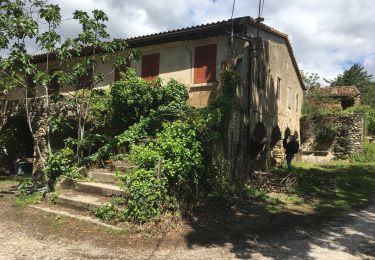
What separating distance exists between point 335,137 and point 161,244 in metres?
20.6

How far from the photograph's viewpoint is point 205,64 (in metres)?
15.1

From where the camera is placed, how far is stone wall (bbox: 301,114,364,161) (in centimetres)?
2440

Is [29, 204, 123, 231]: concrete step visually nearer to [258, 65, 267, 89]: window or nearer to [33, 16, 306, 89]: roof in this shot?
[33, 16, 306, 89]: roof

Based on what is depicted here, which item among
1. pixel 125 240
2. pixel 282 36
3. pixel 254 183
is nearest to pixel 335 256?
pixel 125 240

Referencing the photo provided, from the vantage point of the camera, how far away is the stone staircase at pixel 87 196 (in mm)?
8578

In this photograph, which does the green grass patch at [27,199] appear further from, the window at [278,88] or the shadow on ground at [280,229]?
the window at [278,88]

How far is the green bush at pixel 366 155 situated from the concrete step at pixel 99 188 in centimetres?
1766

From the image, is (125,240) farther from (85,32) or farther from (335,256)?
(85,32)

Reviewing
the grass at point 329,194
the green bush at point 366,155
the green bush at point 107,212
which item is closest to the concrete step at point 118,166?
the green bush at point 107,212

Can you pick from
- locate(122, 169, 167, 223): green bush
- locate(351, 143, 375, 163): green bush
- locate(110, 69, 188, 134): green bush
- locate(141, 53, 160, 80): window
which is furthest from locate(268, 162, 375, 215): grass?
locate(141, 53, 160, 80): window

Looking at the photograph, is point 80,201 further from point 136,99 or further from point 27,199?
point 136,99

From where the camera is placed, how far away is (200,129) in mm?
9562

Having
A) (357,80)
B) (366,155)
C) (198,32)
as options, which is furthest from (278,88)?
(357,80)

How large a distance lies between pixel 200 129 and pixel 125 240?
352 centimetres
